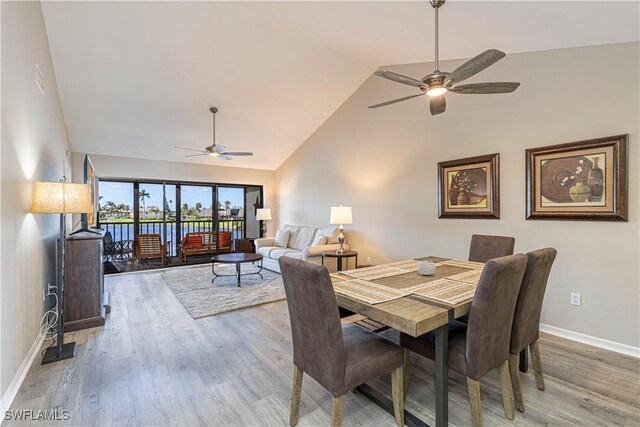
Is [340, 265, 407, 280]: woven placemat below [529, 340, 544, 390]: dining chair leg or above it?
above

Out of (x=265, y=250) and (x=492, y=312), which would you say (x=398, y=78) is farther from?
(x=265, y=250)

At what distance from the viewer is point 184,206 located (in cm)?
680

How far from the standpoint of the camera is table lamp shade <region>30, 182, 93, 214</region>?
7.64 feet

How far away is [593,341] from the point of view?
2744mm

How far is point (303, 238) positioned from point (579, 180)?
4.40 meters

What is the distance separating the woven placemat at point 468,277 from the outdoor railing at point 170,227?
617 cm

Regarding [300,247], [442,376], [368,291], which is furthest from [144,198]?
[442,376]

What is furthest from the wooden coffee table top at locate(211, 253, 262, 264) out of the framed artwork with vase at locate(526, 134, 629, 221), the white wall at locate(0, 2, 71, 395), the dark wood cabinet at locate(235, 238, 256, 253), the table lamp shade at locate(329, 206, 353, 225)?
the framed artwork with vase at locate(526, 134, 629, 221)

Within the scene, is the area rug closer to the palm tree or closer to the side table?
the side table

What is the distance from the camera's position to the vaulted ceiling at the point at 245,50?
2625mm

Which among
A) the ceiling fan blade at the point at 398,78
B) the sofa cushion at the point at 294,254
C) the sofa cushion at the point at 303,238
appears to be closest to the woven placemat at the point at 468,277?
the ceiling fan blade at the point at 398,78

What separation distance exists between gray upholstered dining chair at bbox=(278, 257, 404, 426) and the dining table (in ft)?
0.71

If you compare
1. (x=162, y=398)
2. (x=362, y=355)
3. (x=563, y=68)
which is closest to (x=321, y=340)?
(x=362, y=355)

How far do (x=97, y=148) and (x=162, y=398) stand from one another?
5.38 meters
